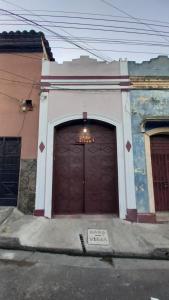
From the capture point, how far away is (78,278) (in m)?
3.92

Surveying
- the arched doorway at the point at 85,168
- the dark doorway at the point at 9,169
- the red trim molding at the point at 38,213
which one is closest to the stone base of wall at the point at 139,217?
the arched doorway at the point at 85,168

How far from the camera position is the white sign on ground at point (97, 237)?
5.45 m

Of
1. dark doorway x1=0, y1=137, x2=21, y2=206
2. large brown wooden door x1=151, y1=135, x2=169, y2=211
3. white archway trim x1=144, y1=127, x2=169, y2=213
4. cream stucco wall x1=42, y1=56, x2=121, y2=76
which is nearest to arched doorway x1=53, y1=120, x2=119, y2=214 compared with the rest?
white archway trim x1=144, y1=127, x2=169, y2=213

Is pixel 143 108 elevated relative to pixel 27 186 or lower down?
elevated

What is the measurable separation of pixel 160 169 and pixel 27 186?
5.09 metres

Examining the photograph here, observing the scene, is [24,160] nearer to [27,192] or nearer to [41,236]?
[27,192]

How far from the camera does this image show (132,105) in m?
8.23

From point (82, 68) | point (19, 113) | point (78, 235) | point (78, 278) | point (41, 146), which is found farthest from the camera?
point (82, 68)

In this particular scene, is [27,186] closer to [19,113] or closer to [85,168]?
[85,168]

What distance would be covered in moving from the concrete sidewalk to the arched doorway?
59 cm

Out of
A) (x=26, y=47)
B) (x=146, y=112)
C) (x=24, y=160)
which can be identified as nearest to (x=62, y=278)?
(x=24, y=160)

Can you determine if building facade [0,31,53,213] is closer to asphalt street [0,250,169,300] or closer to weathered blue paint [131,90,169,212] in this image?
asphalt street [0,250,169,300]

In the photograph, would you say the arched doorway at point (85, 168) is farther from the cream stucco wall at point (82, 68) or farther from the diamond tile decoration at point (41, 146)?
the cream stucco wall at point (82, 68)

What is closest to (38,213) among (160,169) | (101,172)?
(101,172)
